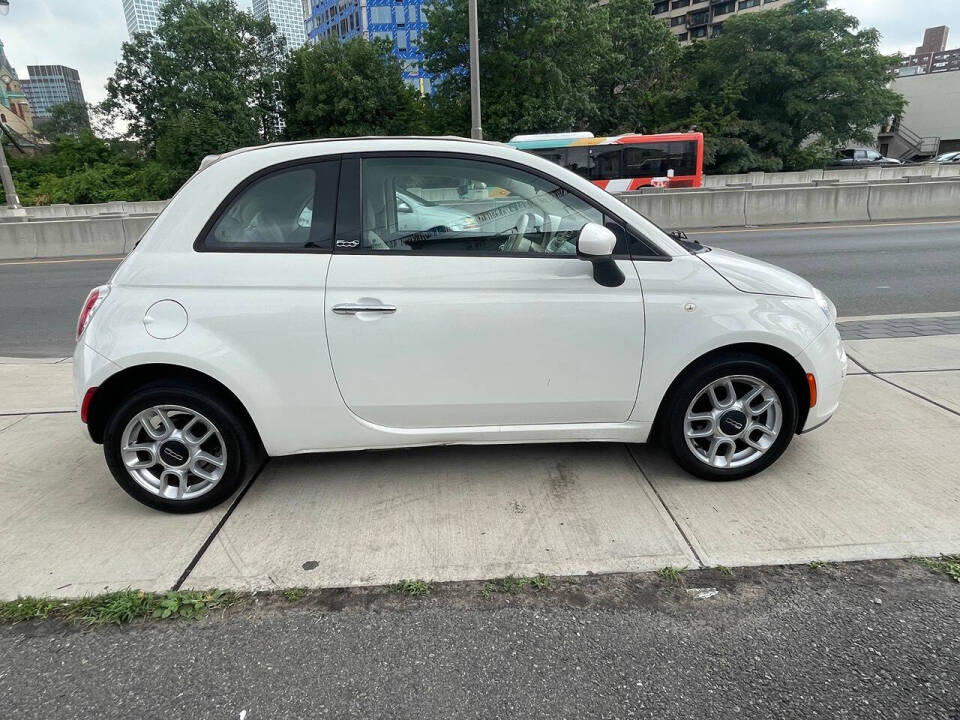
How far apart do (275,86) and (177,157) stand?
7.34 meters

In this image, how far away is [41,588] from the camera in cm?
269

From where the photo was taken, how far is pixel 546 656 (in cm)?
227

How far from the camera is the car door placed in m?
3.06

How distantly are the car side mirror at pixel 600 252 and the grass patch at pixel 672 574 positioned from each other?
1307 millimetres

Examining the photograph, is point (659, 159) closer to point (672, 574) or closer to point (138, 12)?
point (672, 574)

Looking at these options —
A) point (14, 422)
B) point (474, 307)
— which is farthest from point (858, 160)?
point (14, 422)

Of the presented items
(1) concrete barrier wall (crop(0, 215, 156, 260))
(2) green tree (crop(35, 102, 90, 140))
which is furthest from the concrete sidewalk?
(2) green tree (crop(35, 102, 90, 140))

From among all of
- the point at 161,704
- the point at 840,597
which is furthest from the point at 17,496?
the point at 840,597

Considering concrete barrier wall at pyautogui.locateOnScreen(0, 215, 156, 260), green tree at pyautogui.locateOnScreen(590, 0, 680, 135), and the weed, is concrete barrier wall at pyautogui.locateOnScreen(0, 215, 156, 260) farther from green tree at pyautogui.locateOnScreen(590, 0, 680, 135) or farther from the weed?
green tree at pyautogui.locateOnScreen(590, 0, 680, 135)

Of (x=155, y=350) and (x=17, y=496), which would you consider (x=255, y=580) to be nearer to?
(x=155, y=350)

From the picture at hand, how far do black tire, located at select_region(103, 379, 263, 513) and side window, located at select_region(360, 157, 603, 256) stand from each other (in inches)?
42.9

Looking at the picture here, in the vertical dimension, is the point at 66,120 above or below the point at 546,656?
above

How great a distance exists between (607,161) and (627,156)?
2.74 ft

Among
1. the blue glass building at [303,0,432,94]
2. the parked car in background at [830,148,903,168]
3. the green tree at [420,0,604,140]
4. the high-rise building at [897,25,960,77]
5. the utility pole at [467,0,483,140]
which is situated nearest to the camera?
the utility pole at [467,0,483,140]
